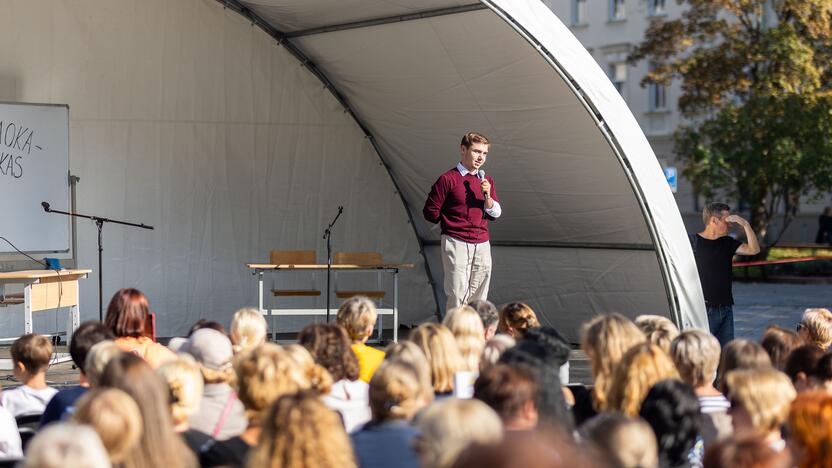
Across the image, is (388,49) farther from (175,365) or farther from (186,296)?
(175,365)

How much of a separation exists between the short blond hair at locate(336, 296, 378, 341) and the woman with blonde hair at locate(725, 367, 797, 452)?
2.29 m

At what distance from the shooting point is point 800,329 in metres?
6.00

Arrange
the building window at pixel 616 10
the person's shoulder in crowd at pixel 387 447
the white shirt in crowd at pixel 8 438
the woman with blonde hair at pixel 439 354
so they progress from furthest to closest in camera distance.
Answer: the building window at pixel 616 10 < the woman with blonde hair at pixel 439 354 < the white shirt in crowd at pixel 8 438 < the person's shoulder in crowd at pixel 387 447

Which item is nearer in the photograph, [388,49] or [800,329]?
[800,329]

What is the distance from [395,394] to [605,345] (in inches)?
50.8

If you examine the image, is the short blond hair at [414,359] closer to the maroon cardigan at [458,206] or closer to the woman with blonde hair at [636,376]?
the woman with blonde hair at [636,376]

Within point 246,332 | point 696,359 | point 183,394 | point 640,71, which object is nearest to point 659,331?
point 696,359

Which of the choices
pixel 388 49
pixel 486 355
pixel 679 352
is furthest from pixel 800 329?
pixel 388 49

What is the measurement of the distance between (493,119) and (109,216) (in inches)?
159

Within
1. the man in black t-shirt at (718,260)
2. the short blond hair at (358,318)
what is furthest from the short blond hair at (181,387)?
the man in black t-shirt at (718,260)

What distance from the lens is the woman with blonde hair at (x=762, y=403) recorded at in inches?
138

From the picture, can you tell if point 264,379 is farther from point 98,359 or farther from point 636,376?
point 636,376

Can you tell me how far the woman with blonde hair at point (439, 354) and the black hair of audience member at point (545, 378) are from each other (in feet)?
0.93

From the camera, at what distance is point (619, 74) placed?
116ft
